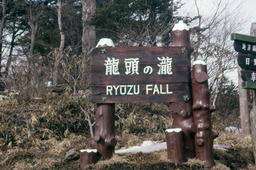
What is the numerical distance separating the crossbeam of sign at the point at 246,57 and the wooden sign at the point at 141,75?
899 mm

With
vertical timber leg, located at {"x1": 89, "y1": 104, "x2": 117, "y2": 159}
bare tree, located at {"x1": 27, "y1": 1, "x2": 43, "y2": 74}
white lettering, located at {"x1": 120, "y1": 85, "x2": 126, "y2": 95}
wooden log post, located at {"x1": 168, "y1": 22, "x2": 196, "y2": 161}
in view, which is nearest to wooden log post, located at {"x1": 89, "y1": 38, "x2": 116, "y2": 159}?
vertical timber leg, located at {"x1": 89, "y1": 104, "x2": 117, "y2": 159}

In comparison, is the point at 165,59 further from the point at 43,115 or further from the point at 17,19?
the point at 17,19

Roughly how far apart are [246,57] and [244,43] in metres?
0.23

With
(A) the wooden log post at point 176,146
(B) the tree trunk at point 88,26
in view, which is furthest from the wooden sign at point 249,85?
(B) the tree trunk at point 88,26

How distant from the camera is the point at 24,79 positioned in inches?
307

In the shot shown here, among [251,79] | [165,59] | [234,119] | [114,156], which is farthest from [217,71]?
[114,156]

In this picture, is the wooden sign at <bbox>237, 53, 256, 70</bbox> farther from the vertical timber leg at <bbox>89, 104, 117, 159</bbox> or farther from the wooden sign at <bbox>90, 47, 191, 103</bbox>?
the vertical timber leg at <bbox>89, 104, 117, 159</bbox>

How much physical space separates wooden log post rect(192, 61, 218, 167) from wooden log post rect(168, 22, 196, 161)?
7cm

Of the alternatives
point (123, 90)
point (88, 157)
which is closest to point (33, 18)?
point (123, 90)

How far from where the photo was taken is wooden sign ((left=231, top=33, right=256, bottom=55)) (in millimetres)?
4219

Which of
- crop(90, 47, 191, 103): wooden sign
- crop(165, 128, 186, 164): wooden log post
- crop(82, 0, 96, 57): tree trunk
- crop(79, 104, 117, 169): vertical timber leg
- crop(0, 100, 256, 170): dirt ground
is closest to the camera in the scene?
crop(165, 128, 186, 164): wooden log post

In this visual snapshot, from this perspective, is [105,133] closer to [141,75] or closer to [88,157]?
[88,157]

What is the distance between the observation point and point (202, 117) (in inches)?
149

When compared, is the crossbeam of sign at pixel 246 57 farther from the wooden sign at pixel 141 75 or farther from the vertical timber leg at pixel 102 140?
the vertical timber leg at pixel 102 140
